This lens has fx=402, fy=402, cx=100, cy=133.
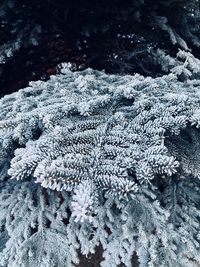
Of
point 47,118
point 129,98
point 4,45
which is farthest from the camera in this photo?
point 4,45

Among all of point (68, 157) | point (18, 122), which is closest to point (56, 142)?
point (68, 157)

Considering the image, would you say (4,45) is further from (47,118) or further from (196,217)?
(196,217)

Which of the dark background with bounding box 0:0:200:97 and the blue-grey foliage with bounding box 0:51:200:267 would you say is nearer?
the blue-grey foliage with bounding box 0:51:200:267

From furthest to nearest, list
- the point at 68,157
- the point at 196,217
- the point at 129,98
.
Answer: the point at 196,217
the point at 129,98
the point at 68,157

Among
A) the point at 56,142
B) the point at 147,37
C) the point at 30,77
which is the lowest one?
the point at 30,77

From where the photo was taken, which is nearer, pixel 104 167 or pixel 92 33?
pixel 104 167

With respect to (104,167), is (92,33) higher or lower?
lower

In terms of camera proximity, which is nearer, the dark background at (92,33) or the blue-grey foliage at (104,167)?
the blue-grey foliage at (104,167)

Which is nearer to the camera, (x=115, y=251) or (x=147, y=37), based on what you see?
(x=115, y=251)
